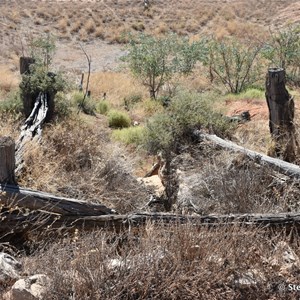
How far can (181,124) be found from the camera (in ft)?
28.5

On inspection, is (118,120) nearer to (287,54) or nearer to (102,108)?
(102,108)

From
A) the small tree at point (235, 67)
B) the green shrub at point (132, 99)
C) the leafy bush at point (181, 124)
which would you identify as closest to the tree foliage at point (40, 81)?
the leafy bush at point (181, 124)

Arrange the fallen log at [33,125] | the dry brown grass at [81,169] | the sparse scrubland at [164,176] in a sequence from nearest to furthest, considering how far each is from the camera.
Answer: the sparse scrubland at [164,176] → the dry brown grass at [81,169] → the fallen log at [33,125]

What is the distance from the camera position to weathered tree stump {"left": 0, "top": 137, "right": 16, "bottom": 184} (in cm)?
552

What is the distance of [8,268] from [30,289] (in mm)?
535

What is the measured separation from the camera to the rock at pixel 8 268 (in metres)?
4.29

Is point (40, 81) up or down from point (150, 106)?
up

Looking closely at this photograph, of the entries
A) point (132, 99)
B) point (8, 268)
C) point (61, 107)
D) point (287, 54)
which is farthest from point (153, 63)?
point (8, 268)

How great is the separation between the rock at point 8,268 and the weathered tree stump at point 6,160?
3.80 feet

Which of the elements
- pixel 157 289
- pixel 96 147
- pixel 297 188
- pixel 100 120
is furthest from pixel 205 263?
pixel 100 120

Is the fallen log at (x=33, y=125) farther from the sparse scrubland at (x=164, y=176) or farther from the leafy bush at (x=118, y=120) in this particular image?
the leafy bush at (x=118, y=120)

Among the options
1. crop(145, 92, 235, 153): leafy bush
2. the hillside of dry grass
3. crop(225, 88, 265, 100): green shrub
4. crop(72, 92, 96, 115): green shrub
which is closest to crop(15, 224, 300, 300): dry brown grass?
crop(145, 92, 235, 153): leafy bush

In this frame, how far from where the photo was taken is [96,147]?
8.37 metres

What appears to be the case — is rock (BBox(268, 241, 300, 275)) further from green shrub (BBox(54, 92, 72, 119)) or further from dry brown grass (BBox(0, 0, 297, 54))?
dry brown grass (BBox(0, 0, 297, 54))
